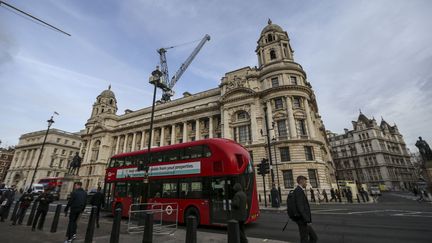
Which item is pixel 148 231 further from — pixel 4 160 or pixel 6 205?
pixel 4 160

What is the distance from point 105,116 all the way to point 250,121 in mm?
42369

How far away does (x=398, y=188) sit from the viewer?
204 ft

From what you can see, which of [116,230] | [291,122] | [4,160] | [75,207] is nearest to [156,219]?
[75,207]

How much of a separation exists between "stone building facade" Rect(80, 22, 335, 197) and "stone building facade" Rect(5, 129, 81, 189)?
27.1 metres

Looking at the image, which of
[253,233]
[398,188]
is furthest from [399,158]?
Result: [253,233]

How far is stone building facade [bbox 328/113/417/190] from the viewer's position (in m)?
63.5

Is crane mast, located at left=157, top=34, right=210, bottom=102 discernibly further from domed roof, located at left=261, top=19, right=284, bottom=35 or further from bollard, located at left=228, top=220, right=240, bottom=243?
bollard, located at left=228, top=220, right=240, bottom=243

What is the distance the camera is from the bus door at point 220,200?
30.0ft

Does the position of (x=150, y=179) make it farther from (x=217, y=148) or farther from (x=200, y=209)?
(x=217, y=148)

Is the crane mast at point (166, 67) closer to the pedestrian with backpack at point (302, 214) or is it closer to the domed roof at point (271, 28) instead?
the domed roof at point (271, 28)

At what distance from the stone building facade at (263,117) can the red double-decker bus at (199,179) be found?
662 inches

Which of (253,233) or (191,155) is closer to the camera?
(253,233)

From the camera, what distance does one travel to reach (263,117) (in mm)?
32156

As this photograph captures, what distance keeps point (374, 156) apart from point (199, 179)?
7611cm
